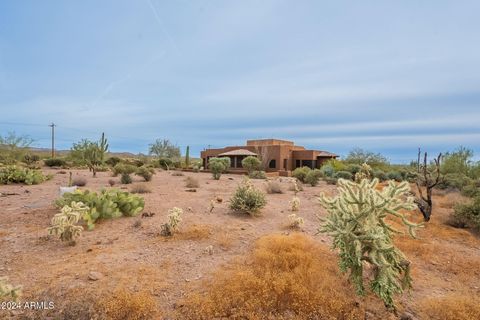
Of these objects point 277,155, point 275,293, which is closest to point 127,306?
point 275,293

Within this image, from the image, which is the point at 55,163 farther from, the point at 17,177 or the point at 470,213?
the point at 470,213

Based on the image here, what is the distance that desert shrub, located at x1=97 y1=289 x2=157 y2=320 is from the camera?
3283 mm

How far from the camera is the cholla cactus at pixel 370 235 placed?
3.38 meters

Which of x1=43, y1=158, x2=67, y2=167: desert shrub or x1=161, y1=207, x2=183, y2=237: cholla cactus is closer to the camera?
x1=161, y1=207, x2=183, y2=237: cholla cactus

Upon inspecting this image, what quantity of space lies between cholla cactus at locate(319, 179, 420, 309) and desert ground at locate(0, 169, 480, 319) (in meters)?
0.38

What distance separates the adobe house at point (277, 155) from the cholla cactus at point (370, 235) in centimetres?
2453

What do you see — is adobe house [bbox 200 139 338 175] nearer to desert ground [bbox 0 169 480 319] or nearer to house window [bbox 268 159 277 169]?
house window [bbox 268 159 277 169]

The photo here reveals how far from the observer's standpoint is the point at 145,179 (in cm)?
1513

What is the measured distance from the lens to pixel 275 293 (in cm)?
364

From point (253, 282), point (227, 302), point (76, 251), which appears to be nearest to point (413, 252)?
point (253, 282)

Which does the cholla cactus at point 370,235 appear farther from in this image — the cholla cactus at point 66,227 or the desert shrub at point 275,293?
the cholla cactus at point 66,227

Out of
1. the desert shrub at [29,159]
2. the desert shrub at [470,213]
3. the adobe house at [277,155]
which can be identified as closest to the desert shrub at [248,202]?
the desert shrub at [470,213]

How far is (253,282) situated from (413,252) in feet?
12.0

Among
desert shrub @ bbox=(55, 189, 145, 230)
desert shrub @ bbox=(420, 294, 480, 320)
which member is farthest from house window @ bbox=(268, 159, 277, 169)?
desert shrub @ bbox=(420, 294, 480, 320)
